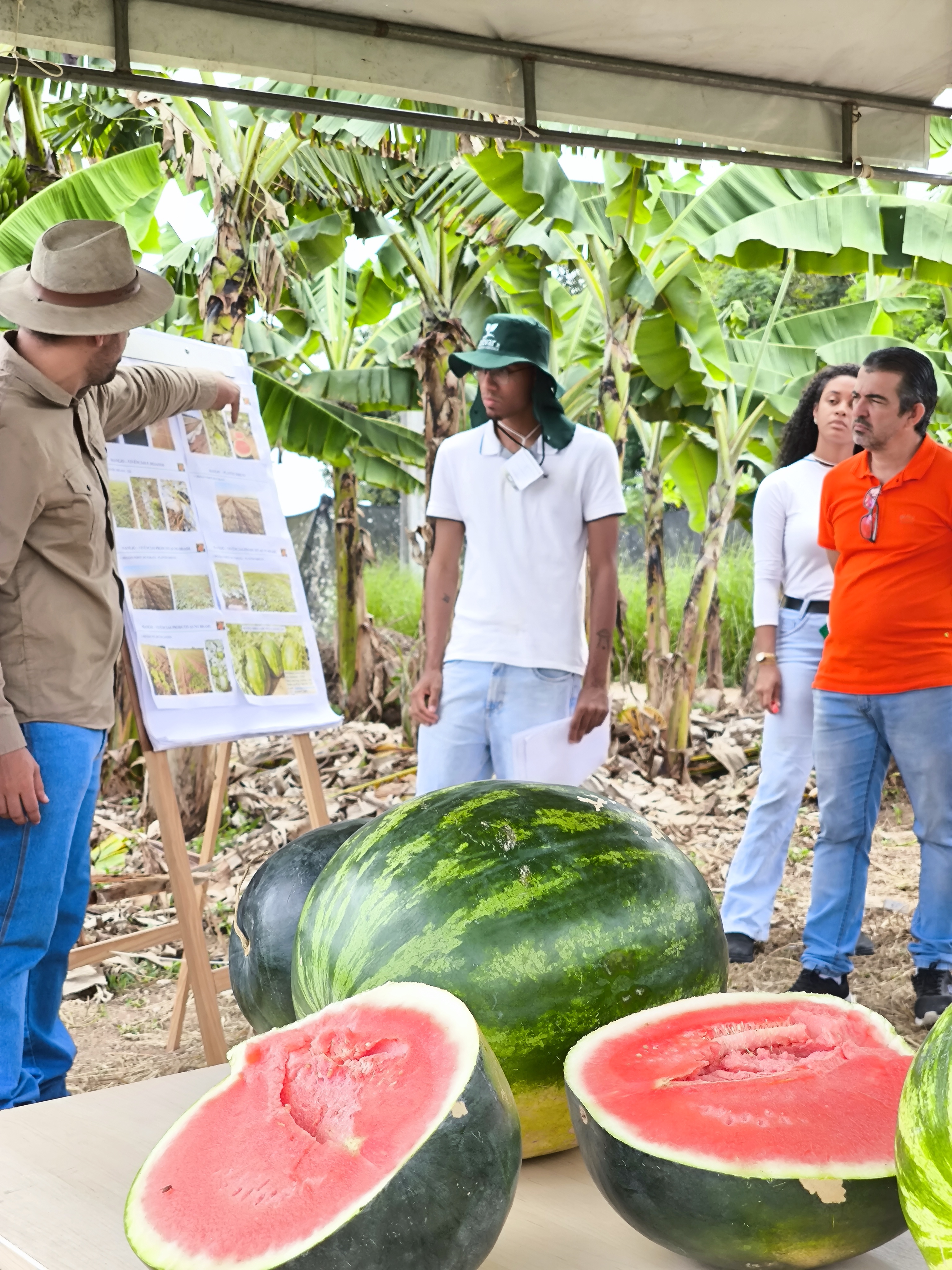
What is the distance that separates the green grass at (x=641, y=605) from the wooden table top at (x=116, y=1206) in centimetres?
996

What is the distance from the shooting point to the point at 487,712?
3.27 m

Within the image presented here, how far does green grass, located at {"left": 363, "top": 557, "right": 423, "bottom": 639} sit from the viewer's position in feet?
38.2

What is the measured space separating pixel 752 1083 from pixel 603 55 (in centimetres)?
265

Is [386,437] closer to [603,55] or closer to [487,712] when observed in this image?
[487,712]

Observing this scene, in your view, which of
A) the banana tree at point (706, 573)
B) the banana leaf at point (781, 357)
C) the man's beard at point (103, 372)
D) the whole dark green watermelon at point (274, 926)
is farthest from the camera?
the banana leaf at point (781, 357)

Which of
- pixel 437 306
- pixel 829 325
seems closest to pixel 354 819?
pixel 437 306

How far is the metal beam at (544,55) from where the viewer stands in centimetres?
252

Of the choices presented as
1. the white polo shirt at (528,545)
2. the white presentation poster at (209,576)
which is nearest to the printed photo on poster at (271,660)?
the white presentation poster at (209,576)

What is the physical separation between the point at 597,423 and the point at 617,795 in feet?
10.0

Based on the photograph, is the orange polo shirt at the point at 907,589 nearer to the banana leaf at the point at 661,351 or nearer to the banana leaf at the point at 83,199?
the banana leaf at the point at 661,351

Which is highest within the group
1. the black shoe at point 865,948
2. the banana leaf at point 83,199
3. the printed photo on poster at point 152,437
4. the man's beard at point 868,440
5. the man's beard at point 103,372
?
the banana leaf at point 83,199

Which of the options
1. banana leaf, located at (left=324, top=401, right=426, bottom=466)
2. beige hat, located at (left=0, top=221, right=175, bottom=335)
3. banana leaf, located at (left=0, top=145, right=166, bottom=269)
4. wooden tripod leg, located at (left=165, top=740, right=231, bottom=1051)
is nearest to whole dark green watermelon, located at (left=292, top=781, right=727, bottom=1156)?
beige hat, located at (left=0, top=221, right=175, bottom=335)

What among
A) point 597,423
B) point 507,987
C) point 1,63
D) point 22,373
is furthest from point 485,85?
point 597,423

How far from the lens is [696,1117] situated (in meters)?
0.91
